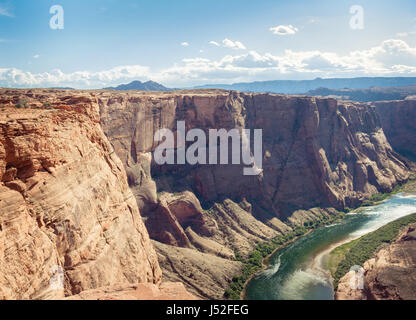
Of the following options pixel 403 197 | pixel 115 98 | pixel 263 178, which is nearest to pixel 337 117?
pixel 403 197

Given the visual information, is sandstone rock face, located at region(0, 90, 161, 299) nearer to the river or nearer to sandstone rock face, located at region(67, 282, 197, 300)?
sandstone rock face, located at region(67, 282, 197, 300)

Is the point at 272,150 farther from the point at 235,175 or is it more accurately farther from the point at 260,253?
the point at 260,253

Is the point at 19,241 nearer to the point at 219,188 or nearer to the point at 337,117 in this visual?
the point at 219,188

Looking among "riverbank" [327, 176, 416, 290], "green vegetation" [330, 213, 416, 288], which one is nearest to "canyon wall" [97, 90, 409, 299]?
→ "riverbank" [327, 176, 416, 290]

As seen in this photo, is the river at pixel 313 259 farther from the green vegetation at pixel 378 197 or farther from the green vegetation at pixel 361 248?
the green vegetation at pixel 361 248

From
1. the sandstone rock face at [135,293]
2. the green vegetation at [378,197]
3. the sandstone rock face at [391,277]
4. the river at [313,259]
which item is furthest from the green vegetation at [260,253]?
the sandstone rock face at [135,293]
